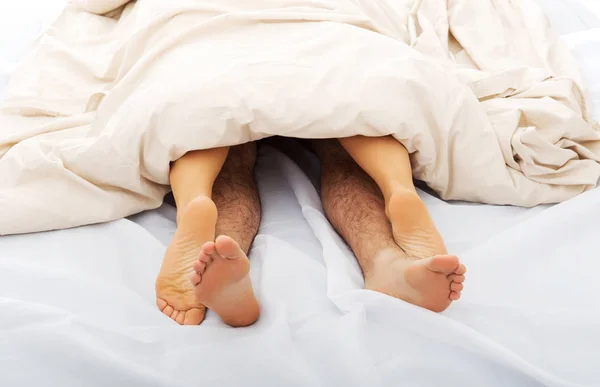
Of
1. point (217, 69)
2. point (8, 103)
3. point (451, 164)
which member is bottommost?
point (8, 103)

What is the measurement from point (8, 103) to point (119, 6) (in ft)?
1.51

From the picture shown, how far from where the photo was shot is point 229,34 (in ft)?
3.55

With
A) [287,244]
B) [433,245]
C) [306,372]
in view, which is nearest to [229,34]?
[287,244]

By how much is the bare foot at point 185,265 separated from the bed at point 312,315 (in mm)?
23

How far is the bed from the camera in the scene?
0.71 m

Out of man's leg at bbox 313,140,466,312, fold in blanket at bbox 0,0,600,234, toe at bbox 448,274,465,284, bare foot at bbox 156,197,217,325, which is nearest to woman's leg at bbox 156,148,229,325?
bare foot at bbox 156,197,217,325

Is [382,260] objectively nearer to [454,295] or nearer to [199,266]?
[454,295]

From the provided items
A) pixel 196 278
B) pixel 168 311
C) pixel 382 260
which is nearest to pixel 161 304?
pixel 168 311

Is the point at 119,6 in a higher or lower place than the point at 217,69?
lower

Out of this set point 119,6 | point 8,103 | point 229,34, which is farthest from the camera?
point 119,6

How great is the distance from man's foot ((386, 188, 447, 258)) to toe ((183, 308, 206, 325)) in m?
0.30

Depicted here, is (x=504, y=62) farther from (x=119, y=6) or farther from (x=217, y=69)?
(x=119, y=6)

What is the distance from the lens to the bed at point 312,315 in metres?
0.71

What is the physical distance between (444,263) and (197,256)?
0.34 metres
